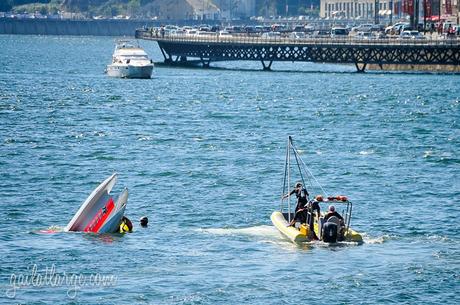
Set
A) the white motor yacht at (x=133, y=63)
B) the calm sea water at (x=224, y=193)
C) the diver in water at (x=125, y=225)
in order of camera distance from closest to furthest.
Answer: the calm sea water at (x=224, y=193) → the diver in water at (x=125, y=225) → the white motor yacht at (x=133, y=63)

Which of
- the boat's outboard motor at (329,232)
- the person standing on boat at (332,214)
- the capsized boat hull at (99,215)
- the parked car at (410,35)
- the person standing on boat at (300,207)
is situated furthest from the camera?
the parked car at (410,35)

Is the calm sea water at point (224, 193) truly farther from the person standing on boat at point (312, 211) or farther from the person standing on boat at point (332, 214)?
the person standing on boat at point (332, 214)

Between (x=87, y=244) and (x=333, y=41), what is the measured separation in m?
108

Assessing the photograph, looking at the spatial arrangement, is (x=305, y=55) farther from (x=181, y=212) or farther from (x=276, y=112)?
(x=181, y=212)

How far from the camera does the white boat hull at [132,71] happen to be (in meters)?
143

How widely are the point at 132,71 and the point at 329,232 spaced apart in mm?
100137

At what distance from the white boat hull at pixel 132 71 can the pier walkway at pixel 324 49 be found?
50.9 ft

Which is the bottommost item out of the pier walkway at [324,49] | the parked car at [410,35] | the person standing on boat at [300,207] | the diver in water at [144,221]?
the pier walkway at [324,49]

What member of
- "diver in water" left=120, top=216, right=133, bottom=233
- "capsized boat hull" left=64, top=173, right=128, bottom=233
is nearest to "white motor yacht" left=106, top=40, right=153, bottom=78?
"capsized boat hull" left=64, top=173, right=128, bottom=233

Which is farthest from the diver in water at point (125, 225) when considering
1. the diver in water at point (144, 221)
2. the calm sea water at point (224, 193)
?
the diver in water at point (144, 221)

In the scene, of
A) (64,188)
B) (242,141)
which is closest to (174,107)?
(242,141)

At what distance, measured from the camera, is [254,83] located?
141125 millimetres

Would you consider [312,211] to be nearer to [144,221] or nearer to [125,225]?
[144,221]

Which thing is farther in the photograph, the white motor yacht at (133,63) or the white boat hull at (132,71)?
the white motor yacht at (133,63)
